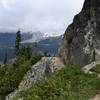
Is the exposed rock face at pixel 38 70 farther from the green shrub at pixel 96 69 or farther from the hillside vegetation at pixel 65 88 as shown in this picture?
the hillside vegetation at pixel 65 88

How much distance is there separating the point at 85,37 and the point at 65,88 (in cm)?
2785

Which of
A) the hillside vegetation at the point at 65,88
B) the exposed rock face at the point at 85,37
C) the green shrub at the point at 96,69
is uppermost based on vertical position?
the exposed rock face at the point at 85,37

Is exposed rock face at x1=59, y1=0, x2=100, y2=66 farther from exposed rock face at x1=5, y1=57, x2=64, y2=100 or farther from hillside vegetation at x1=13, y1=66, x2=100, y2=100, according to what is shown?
hillside vegetation at x1=13, y1=66, x2=100, y2=100

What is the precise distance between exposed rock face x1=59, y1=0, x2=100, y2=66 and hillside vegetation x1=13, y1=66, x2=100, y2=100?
20.9 metres

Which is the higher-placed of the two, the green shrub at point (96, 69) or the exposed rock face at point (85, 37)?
the exposed rock face at point (85, 37)

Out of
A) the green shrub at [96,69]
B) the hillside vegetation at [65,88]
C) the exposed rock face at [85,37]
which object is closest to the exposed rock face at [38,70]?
the exposed rock face at [85,37]

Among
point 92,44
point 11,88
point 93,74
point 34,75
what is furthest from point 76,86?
point 11,88

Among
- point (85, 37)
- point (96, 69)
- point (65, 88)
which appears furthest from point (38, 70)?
point (65, 88)

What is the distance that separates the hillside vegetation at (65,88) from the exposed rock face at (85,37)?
2092cm

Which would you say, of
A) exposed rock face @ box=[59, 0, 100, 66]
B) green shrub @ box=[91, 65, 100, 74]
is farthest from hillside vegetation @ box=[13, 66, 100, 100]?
exposed rock face @ box=[59, 0, 100, 66]

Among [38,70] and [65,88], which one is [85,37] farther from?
[65,88]

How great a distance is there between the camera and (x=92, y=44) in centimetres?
4956

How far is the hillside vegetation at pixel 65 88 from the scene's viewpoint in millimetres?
22812

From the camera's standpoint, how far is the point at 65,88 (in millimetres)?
23812
